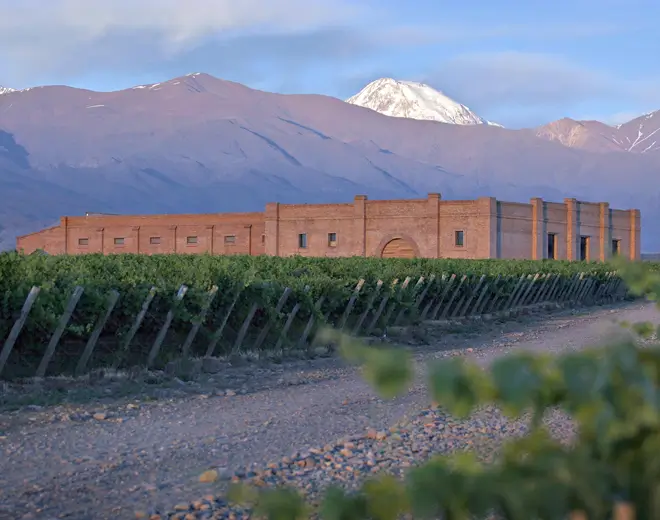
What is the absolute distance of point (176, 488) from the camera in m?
6.95

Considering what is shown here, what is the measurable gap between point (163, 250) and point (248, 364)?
168ft

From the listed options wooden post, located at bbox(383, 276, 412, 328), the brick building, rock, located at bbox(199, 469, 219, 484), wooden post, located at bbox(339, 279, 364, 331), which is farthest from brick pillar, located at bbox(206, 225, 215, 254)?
rock, located at bbox(199, 469, 219, 484)

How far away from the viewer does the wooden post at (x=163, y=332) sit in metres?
14.4

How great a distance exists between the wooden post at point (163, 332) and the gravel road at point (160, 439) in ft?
6.53

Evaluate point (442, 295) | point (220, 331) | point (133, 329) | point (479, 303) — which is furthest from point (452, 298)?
point (133, 329)

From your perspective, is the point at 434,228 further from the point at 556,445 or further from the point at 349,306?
the point at 556,445

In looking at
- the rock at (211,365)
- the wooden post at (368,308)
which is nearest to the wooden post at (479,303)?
the wooden post at (368,308)

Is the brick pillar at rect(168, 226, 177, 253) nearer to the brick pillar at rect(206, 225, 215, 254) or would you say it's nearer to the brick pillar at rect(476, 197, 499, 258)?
the brick pillar at rect(206, 225, 215, 254)

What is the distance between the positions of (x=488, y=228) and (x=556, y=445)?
54337mm

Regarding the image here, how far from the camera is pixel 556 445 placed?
1487 mm

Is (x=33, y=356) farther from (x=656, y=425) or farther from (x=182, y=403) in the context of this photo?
(x=656, y=425)

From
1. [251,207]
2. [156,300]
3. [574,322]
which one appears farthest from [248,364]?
[251,207]

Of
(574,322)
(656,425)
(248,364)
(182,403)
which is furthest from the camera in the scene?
(574,322)

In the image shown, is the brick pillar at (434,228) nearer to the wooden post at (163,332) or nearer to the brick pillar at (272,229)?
the brick pillar at (272,229)
